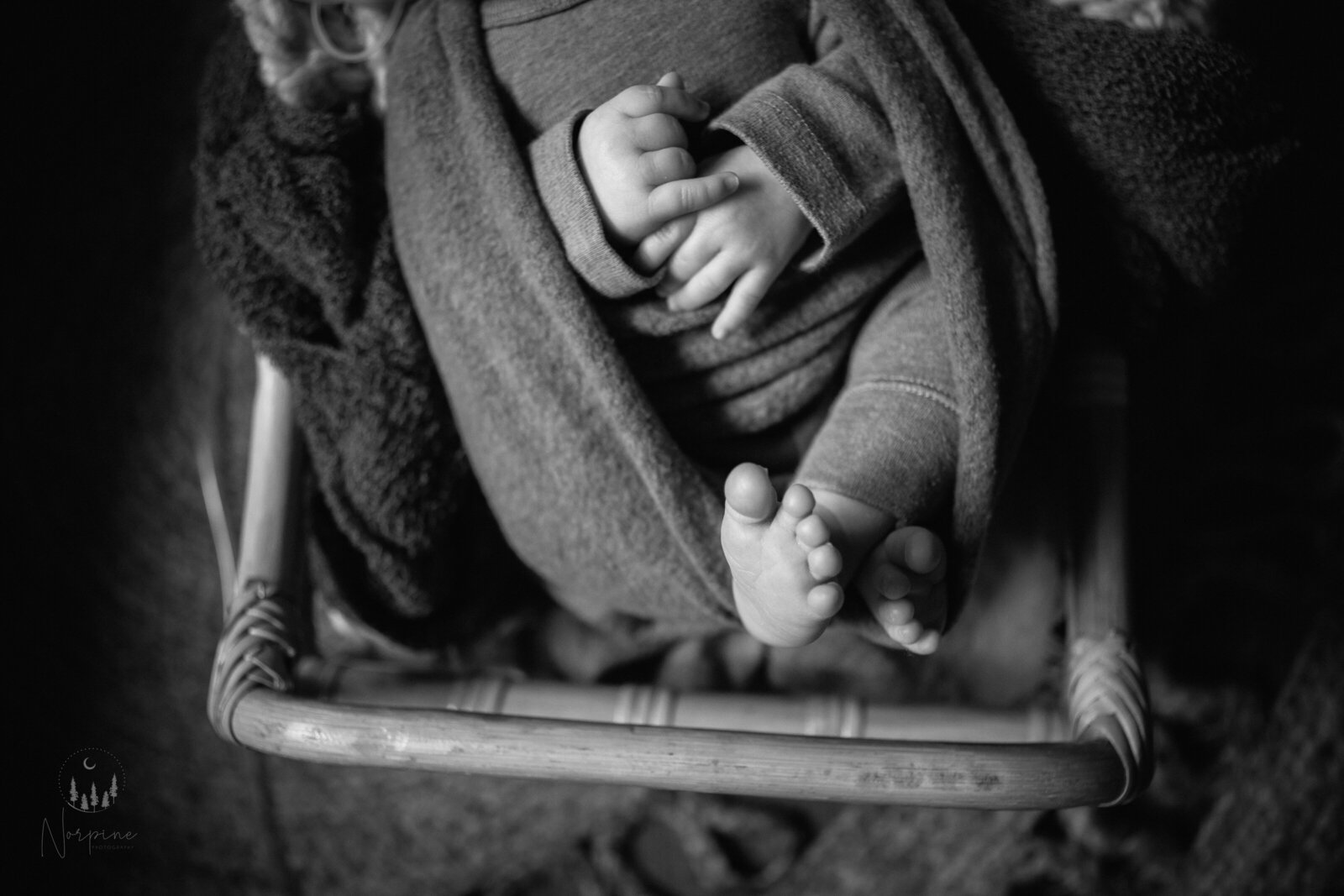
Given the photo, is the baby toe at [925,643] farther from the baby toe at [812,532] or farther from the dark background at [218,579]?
the dark background at [218,579]

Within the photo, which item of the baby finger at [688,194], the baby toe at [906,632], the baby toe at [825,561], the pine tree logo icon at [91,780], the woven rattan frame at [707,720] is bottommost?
the pine tree logo icon at [91,780]

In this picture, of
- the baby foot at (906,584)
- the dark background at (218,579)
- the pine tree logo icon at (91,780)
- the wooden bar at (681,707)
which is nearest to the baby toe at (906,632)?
the baby foot at (906,584)

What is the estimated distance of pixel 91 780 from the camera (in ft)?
2.81

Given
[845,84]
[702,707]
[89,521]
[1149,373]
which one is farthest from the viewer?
[89,521]

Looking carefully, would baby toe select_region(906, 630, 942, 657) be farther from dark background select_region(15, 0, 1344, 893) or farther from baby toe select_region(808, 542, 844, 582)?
dark background select_region(15, 0, 1344, 893)

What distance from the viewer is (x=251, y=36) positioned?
0.57m

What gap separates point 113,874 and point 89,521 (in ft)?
1.16

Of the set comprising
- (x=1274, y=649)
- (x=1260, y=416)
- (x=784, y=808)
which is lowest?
(x=784, y=808)

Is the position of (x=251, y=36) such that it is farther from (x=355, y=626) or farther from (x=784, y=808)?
(x=784, y=808)

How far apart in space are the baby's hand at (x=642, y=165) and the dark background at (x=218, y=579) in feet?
1.47

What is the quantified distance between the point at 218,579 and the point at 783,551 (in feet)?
2.48

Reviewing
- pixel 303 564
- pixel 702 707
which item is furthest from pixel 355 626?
pixel 702 707

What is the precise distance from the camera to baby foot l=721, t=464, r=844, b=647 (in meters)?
0.40

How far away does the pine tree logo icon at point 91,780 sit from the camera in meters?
0.83
